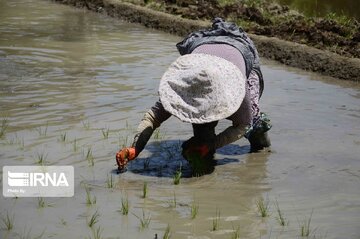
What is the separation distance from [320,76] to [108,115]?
2.78m

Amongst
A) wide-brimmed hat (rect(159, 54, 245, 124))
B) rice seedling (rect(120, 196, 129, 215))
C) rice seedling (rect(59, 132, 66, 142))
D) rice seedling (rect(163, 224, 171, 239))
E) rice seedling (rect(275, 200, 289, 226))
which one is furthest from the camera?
rice seedling (rect(59, 132, 66, 142))

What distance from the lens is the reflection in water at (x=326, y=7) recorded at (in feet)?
35.8

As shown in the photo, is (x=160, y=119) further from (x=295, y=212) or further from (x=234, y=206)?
(x=295, y=212)

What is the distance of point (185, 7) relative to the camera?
11383 millimetres

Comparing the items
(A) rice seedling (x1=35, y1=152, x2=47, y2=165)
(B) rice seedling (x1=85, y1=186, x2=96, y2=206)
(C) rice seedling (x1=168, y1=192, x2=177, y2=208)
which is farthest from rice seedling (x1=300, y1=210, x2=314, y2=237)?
(A) rice seedling (x1=35, y1=152, x2=47, y2=165)

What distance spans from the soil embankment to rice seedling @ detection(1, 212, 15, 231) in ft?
14.9

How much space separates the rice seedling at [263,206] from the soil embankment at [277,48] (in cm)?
362

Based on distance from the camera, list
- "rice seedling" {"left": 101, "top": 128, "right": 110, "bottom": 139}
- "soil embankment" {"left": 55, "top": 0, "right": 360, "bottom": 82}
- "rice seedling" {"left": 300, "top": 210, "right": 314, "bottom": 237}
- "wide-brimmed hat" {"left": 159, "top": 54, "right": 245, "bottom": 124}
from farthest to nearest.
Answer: "soil embankment" {"left": 55, "top": 0, "right": 360, "bottom": 82} < "rice seedling" {"left": 101, "top": 128, "right": 110, "bottom": 139} < "wide-brimmed hat" {"left": 159, "top": 54, "right": 245, "bottom": 124} < "rice seedling" {"left": 300, "top": 210, "right": 314, "bottom": 237}

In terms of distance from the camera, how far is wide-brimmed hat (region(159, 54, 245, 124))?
3467 mm

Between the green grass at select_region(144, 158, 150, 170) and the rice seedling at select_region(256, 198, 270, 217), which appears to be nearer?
the rice seedling at select_region(256, 198, 270, 217)

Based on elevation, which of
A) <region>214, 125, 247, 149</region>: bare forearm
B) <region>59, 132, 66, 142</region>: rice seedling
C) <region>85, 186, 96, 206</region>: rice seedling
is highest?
<region>214, 125, 247, 149</region>: bare forearm

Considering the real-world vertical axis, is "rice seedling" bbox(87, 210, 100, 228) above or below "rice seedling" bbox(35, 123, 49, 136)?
above

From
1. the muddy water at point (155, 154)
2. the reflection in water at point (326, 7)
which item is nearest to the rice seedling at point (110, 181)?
the muddy water at point (155, 154)

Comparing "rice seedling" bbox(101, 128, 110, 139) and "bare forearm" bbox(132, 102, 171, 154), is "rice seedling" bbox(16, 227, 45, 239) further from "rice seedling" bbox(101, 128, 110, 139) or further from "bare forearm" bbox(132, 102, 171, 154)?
"rice seedling" bbox(101, 128, 110, 139)
